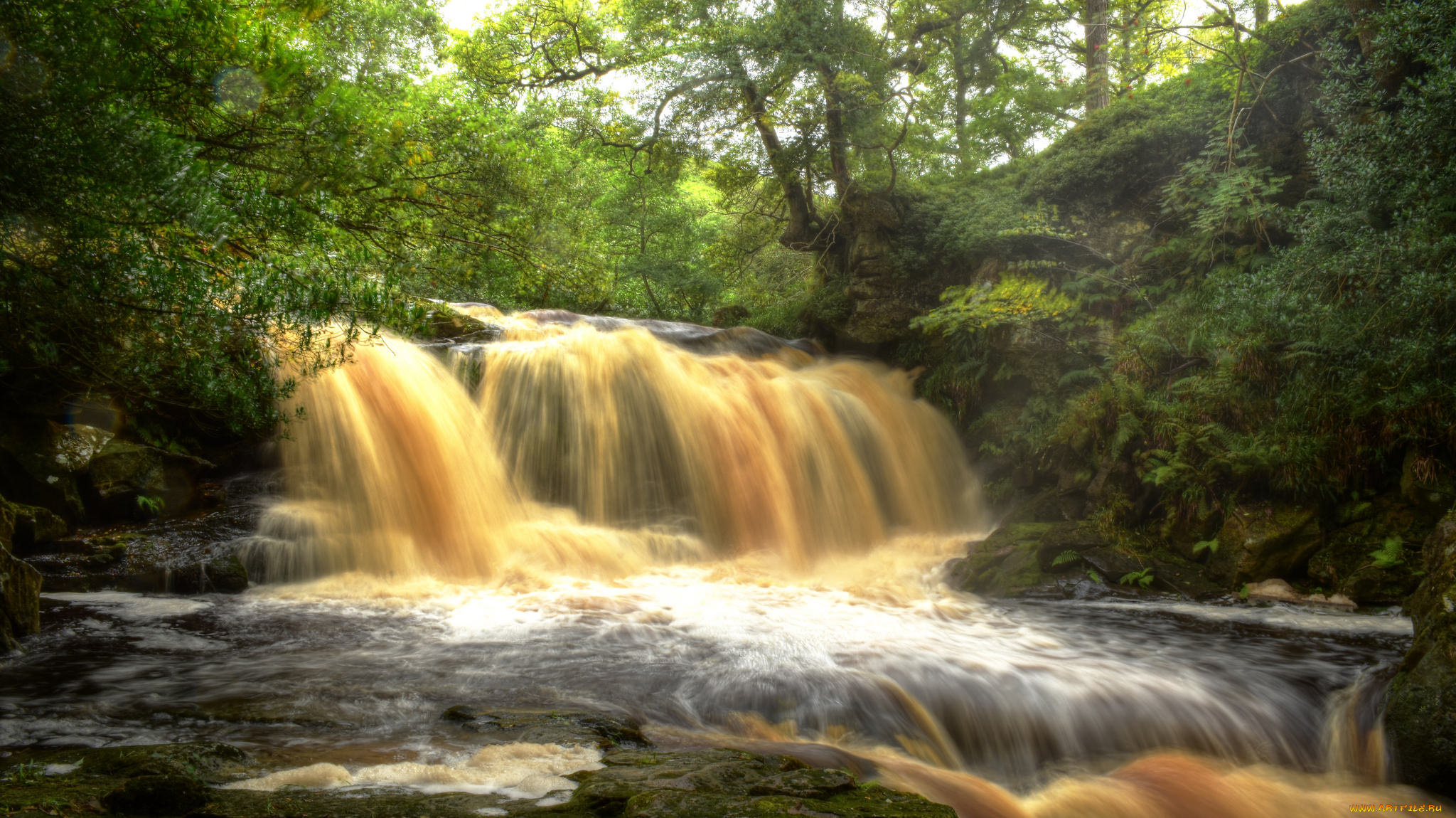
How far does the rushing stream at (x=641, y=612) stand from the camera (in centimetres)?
462

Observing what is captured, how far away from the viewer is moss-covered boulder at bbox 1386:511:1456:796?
4094 mm

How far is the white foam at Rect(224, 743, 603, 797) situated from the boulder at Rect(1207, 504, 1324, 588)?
8007mm

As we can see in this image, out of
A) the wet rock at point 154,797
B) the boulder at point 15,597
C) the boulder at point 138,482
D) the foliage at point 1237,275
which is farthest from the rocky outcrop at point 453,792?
the foliage at point 1237,275

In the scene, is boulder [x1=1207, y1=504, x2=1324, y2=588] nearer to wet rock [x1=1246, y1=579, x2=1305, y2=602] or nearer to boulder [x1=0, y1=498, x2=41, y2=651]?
wet rock [x1=1246, y1=579, x2=1305, y2=602]

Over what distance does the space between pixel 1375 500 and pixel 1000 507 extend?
5.15 meters

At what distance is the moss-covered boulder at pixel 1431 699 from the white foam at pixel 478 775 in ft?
15.4

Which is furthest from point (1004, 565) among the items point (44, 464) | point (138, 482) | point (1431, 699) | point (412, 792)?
point (44, 464)

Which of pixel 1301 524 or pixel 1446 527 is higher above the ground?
pixel 1446 527

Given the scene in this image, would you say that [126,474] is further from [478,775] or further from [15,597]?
[478,775]

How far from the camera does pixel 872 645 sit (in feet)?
20.5

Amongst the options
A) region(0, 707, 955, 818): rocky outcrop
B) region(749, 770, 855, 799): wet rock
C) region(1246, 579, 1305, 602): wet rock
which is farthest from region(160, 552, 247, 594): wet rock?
region(1246, 579, 1305, 602): wet rock

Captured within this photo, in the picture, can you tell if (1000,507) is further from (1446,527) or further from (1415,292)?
(1446,527)

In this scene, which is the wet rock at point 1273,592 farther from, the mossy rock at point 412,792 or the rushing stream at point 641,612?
the mossy rock at point 412,792

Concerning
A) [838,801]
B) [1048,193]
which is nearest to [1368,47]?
[1048,193]
